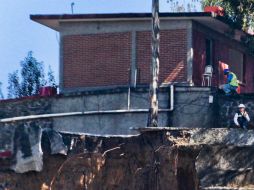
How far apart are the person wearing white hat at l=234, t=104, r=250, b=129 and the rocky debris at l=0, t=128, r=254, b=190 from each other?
2.05m

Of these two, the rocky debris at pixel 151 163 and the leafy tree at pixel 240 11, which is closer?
→ the rocky debris at pixel 151 163

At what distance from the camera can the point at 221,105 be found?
2842 cm

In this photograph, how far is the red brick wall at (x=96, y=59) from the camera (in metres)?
31.9

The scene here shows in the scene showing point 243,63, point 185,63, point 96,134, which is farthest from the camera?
point 243,63

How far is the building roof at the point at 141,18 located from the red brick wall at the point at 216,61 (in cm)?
66

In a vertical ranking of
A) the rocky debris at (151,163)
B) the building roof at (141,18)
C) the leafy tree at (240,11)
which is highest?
the leafy tree at (240,11)

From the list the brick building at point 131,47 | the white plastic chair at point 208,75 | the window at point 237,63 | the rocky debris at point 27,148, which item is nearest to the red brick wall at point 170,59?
the brick building at point 131,47

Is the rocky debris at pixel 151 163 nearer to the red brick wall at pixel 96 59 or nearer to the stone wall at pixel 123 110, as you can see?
the stone wall at pixel 123 110

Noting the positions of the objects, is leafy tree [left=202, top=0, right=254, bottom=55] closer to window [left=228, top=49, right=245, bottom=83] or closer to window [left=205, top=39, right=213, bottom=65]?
window [left=205, top=39, right=213, bottom=65]

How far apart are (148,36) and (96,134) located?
4.98 meters

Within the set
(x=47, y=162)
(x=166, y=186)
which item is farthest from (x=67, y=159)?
(x=166, y=186)

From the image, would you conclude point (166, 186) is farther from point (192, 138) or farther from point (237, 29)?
point (237, 29)

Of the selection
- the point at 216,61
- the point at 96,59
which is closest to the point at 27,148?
the point at 96,59

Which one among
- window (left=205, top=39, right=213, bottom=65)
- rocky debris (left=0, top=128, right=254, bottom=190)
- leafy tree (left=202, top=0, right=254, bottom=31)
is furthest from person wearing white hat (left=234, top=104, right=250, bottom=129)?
window (left=205, top=39, right=213, bottom=65)
